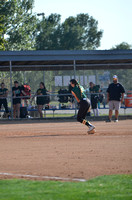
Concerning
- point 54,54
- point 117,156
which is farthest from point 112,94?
point 117,156

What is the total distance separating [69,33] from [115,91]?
65.5 m

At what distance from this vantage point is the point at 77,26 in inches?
3445

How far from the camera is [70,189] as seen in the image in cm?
670

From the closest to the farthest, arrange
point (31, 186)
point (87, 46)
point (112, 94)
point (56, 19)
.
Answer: point (31, 186) → point (112, 94) → point (56, 19) → point (87, 46)

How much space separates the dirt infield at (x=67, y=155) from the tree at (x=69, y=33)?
214ft

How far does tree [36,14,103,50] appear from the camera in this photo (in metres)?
79.4

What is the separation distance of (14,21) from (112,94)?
35638 mm

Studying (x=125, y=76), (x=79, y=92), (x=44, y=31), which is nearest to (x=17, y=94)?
(x=125, y=76)

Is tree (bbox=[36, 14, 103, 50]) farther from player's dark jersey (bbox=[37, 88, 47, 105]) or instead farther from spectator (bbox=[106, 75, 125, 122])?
spectator (bbox=[106, 75, 125, 122])

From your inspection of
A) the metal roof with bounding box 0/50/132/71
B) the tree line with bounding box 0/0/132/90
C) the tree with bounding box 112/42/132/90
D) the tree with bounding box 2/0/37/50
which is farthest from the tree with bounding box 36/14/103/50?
the metal roof with bounding box 0/50/132/71

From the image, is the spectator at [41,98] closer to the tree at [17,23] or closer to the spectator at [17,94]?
the spectator at [17,94]

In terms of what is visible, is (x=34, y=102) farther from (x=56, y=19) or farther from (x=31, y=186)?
(x=56, y=19)

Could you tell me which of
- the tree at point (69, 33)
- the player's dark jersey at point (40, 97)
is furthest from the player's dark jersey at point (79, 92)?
the tree at point (69, 33)

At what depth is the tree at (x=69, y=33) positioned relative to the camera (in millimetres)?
79375
